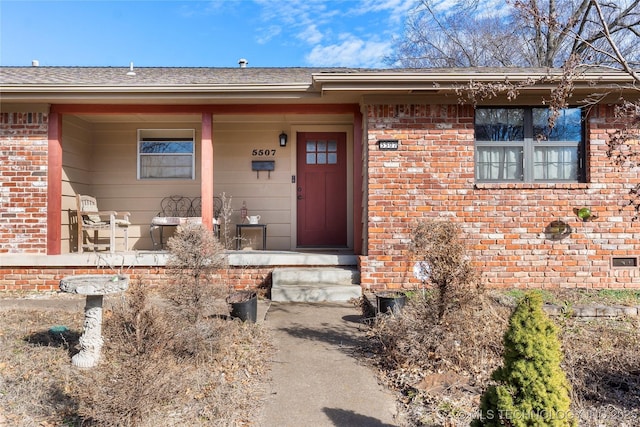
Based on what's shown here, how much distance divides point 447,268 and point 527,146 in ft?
11.3

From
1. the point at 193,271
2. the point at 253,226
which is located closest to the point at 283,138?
the point at 253,226

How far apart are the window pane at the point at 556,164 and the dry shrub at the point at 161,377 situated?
4856 millimetres

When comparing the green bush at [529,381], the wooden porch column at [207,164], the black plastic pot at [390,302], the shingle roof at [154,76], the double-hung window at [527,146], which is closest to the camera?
the green bush at [529,381]

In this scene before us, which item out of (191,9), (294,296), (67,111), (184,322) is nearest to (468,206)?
(294,296)

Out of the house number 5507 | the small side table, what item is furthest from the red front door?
the small side table

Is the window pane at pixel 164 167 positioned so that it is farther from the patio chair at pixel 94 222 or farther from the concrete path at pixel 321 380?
the concrete path at pixel 321 380

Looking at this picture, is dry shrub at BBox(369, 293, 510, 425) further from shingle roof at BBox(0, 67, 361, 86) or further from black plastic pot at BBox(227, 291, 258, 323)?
shingle roof at BBox(0, 67, 361, 86)

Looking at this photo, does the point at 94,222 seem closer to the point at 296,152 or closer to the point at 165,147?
the point at 165,147

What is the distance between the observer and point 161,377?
2.31 metres

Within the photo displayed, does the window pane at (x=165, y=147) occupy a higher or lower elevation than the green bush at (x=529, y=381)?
higher

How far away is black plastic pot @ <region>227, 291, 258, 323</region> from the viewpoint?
13.9 ft

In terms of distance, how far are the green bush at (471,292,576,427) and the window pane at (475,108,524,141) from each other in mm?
4243

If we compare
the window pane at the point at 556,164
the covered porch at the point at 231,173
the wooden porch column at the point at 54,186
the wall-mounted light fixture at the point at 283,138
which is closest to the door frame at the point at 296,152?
the covered porch at the point at 231,173

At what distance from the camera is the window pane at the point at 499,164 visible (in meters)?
5.71
